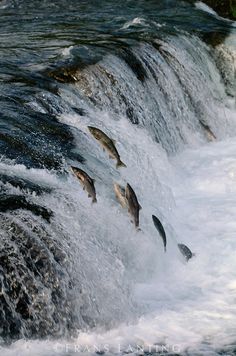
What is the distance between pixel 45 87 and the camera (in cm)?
889

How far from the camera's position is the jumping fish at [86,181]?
6355mm

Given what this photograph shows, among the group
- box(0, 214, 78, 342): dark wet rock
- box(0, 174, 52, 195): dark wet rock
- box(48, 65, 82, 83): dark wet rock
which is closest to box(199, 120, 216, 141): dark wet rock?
box(48, 65, 82, 83): dark wet rock

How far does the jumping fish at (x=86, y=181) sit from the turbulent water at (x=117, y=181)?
0.09 meters

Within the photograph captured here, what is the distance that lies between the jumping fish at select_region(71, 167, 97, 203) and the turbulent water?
94 mm

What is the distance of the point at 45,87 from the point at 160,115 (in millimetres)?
1854

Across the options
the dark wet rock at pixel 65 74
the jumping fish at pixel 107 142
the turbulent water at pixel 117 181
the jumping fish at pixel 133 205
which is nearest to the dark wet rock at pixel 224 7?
the turbulent water at pixel 117 181

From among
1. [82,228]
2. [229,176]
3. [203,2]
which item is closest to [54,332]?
[82,228]

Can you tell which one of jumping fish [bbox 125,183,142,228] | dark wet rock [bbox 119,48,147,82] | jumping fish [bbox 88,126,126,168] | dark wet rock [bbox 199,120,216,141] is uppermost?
dark wet rock [bbox 119,48,147,82]

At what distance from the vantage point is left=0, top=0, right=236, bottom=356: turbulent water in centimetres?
550

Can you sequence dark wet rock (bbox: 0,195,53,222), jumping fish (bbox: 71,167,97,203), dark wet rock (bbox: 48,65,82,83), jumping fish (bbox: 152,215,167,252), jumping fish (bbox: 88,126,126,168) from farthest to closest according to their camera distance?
dark wet rock (bbox: 48,65,82,83) → jumping fish (bbox: 88,126,126,168) → jumping fish (bbox: 152,215,167,252) → jumping fish (bbox: 71,167,97,203) → dark wet rock (bbox: 0,195,53,222)

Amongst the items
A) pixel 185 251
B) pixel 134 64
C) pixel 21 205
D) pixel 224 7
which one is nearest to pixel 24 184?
pixel 21 205

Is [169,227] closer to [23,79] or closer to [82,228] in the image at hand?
[82,228]

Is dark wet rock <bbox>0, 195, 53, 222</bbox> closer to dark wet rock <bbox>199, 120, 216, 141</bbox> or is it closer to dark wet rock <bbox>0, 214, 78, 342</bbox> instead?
dark wet rock <bbox>0, 214, 78, 342</bbox>

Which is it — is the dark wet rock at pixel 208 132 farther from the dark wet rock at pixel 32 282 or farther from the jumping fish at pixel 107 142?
the dark wet rock at pixel 32 282
